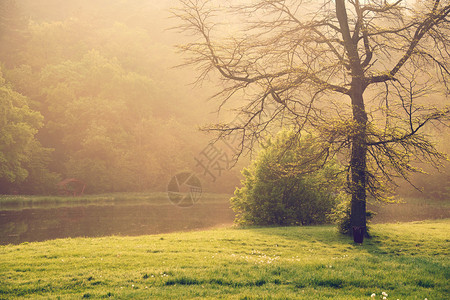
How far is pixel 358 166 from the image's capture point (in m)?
14.2

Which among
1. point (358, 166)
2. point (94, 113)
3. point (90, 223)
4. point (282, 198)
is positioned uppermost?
point (94, 113)

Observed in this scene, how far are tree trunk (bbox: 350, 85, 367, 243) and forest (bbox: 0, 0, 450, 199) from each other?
41449 mm

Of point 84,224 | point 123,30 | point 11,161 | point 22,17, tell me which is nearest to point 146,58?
point 123,30

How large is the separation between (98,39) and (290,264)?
9393 centimetres

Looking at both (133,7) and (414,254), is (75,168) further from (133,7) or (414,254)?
(133,7)

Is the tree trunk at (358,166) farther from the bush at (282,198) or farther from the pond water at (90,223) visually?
the pond water at (90,223)

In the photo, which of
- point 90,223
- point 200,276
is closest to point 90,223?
point 90,223

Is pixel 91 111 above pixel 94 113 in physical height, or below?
above

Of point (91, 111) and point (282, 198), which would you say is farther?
point (91, 111)

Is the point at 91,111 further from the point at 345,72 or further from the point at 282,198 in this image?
the point at 345,72

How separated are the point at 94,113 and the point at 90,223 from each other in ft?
134

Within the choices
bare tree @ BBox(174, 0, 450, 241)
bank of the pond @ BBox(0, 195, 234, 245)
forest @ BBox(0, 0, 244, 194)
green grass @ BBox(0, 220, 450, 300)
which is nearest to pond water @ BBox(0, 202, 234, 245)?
bank of the pond @ BBox(0, 195, 234, 245)

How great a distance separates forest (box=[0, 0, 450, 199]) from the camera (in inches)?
2042

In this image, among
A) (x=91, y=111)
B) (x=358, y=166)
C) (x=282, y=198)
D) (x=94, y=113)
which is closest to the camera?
(x=358, y=166)
